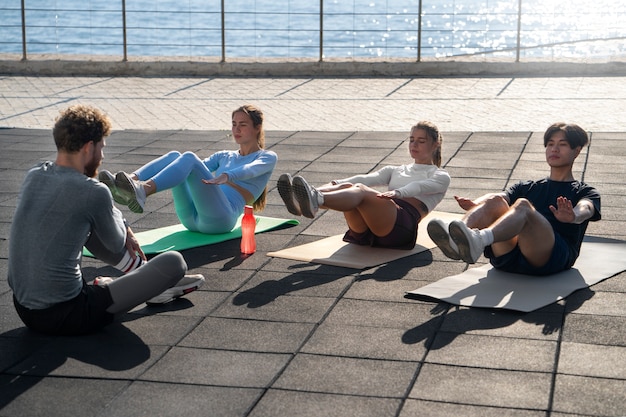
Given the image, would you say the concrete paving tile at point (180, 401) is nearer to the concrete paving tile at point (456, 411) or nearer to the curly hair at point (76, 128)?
the concrete paving tile at point (456, 411)

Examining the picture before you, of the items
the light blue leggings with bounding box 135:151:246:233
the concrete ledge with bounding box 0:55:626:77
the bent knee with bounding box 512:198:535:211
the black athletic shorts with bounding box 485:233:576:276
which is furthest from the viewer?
the concrete ledge with bounding box 0:55:626:77

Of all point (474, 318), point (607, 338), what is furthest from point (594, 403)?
point (474, 318)

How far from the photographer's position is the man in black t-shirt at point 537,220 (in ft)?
17.0

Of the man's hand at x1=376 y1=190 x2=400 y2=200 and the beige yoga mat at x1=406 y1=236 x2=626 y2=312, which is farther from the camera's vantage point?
the man's hand at x1=376 y1=190 x2=400 y2=200

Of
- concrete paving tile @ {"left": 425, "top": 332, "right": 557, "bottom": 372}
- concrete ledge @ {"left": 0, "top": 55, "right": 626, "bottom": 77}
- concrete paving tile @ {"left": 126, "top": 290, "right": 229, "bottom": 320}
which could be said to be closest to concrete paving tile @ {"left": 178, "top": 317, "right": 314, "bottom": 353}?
concrete paving tile @ {"left": 126, "top": 290, "right": 229, "bottom": 320}

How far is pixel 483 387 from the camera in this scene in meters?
4.05

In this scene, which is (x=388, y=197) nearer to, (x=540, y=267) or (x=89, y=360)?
(x=540, y=267)

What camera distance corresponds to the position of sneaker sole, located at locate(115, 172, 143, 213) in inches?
237

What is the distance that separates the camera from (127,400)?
13.0 feet

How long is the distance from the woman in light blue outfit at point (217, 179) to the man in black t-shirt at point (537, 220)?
171cm

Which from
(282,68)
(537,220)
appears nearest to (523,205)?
(537,220)

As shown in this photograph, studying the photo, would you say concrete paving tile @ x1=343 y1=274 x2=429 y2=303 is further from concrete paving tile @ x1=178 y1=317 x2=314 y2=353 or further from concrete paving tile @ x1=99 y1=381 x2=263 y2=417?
concrete paving tile @ x1=99 y1=381 x2=263 y2=417

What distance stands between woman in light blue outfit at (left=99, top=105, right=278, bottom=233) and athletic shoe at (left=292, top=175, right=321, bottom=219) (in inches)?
27.8

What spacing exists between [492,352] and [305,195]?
1802 millimetres
